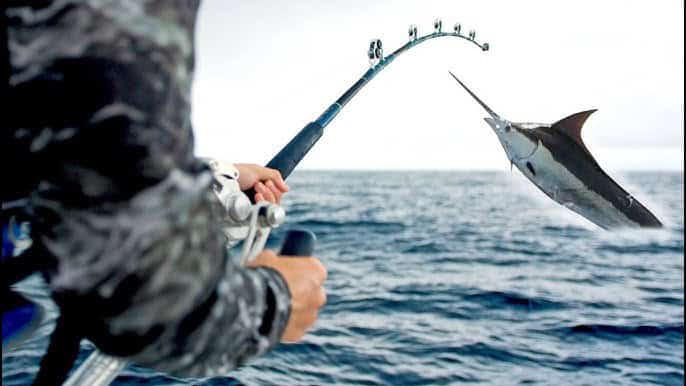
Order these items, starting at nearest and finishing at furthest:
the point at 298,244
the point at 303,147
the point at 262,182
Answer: the point at 298,244 → the point at 262,182 → the point at 303,147

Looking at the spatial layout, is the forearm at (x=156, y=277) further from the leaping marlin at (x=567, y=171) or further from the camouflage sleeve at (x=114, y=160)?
the leaping marlin at (x=567, y=171)

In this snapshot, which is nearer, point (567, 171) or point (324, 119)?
point (324, 119)

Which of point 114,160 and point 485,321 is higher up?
point 114,160

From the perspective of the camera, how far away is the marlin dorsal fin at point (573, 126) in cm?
548

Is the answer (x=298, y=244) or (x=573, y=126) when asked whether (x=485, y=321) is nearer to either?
(x=573, y=126)

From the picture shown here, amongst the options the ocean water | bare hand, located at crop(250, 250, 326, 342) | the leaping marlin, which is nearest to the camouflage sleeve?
bare hand, located at crop(250, 250, 326, 342)

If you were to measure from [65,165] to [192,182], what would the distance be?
0.54ft

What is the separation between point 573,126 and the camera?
5.54m

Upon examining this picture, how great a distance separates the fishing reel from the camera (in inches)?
56.1

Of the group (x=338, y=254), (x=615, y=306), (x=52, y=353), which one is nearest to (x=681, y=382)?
(x=615, y=306)

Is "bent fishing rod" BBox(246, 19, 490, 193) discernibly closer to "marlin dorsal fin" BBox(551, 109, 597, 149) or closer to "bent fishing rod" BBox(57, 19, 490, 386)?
"bent fishing rod" BBox(57, 19, 490, 386)

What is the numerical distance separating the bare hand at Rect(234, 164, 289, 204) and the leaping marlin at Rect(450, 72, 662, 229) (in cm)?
333

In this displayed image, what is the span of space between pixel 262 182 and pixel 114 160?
1221 mm

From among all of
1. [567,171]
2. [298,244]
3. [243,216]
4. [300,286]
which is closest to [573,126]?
[567,171]
